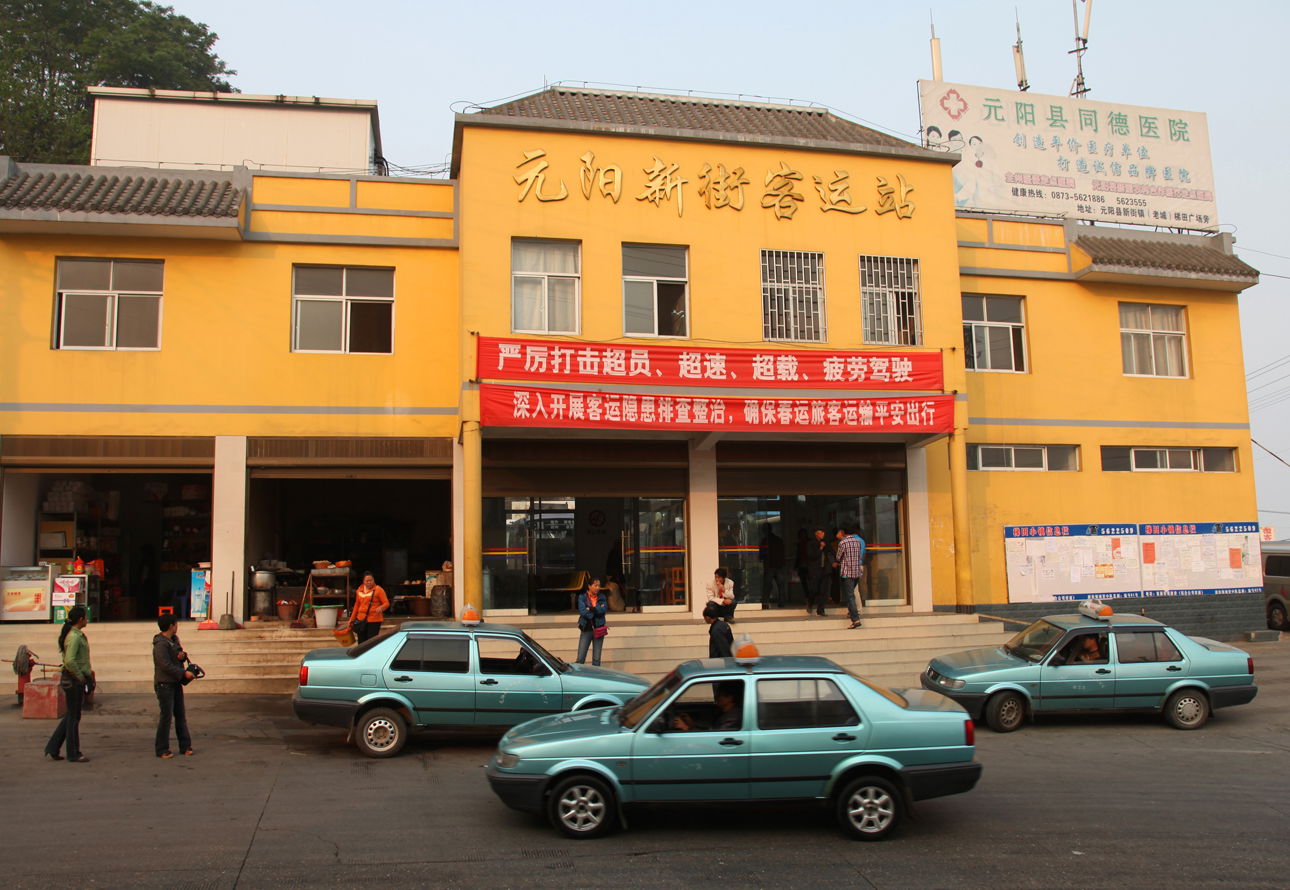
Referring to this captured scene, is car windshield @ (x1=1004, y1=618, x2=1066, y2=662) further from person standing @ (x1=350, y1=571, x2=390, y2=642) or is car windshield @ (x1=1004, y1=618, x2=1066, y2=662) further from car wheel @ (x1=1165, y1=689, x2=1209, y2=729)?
person standing @ (x1=350, y1=571, x2=390, y2=642)

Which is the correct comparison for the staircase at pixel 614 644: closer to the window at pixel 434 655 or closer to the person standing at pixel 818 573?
the person standing at pixel 818 573

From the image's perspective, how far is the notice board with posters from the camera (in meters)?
19.5

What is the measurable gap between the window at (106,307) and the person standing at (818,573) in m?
12.4

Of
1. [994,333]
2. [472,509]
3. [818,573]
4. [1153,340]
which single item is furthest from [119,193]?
[1153,340]

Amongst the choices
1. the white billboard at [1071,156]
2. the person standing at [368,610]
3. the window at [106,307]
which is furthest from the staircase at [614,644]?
the white billboard at [1071,156]

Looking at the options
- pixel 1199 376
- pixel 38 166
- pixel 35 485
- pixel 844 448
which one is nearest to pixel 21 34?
pixel 38 166

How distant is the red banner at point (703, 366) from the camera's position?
52.5 feet

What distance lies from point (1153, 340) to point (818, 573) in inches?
386

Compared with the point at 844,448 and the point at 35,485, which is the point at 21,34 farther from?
the point at 844,448

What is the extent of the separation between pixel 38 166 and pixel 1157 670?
19843mm

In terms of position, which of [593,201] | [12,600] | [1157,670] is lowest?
[1157,670]

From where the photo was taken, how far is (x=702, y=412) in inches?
648

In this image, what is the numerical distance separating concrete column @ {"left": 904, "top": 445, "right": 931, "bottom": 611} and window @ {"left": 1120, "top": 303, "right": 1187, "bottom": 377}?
5.85 metres

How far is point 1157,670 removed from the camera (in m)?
12.4
